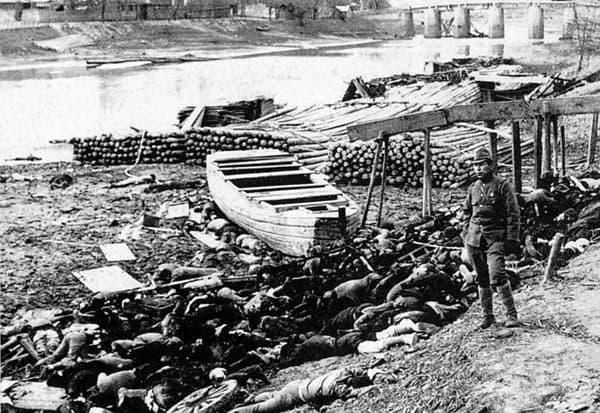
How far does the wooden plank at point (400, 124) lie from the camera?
46.6 feet

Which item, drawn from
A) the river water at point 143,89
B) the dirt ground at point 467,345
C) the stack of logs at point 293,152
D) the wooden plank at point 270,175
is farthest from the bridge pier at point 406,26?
the dirt ground at point 467,345

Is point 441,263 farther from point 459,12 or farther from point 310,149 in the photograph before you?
point 459,12

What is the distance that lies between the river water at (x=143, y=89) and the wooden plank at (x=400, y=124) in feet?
50.1

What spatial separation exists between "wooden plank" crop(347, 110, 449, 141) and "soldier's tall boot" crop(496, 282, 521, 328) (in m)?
6.54

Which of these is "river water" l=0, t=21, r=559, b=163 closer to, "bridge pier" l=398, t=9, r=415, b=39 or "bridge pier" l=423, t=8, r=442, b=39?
"bridge pier" l=423, t=8, r=442, b=39

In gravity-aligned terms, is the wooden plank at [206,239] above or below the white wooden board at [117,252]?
above

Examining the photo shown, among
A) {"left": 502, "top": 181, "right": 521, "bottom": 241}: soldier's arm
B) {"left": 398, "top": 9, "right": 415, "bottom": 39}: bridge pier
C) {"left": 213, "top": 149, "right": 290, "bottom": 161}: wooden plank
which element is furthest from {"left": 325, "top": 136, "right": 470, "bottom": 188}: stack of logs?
{"left": 398, "top": 9, "right": 415, "bottom": 39}: bridge pier

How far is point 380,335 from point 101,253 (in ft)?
27.6

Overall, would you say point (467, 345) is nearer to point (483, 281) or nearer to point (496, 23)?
point (483, 281)

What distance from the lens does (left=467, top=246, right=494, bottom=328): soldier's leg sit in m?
8.12

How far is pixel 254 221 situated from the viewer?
15.6 metres

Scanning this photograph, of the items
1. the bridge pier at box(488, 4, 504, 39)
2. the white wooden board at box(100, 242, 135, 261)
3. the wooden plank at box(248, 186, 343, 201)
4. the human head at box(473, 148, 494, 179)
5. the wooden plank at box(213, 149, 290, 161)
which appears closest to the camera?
the human head at box(473, 148, 494, 179)

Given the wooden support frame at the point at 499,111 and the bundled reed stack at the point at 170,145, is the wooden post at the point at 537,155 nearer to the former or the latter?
the wooden support frame at the point at 499,111

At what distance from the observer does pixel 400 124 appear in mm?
14500
